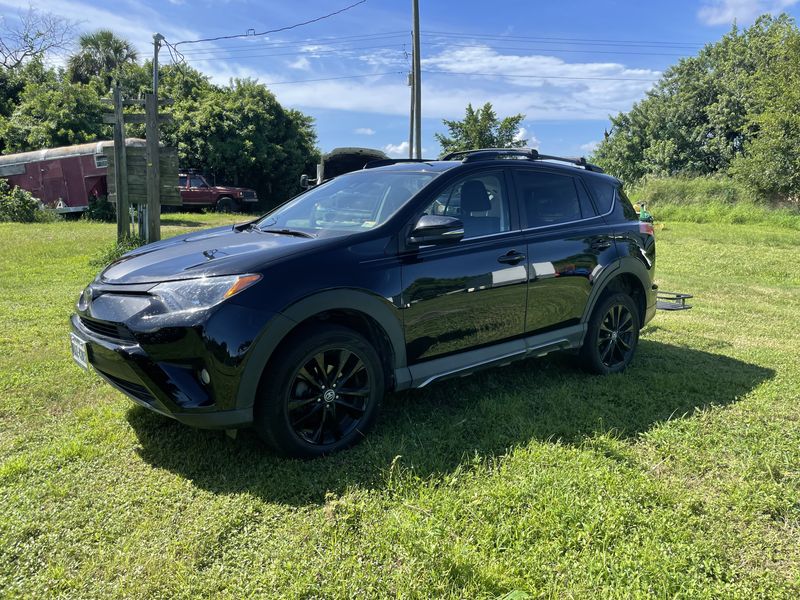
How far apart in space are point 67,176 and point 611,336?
61.4 feet

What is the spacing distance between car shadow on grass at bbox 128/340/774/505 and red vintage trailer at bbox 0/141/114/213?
55.9 feet

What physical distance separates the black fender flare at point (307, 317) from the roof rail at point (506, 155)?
1372mm

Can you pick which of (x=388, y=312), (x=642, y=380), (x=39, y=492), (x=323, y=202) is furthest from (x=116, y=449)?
(x=642, y=380)

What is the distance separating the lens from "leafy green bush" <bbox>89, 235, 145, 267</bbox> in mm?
8820

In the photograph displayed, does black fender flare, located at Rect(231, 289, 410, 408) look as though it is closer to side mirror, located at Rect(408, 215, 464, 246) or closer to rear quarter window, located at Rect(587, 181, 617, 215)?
side mirror, located at Rect(408, 215, 464, 246)

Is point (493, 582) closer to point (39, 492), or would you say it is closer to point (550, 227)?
point (39, 492)

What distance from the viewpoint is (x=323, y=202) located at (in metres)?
4.03

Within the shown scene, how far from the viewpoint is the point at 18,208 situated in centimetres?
1575

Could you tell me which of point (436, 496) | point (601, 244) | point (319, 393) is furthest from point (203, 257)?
point (601, 244)

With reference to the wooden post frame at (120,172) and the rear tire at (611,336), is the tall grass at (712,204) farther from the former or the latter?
the wooden post frame at (120,172)

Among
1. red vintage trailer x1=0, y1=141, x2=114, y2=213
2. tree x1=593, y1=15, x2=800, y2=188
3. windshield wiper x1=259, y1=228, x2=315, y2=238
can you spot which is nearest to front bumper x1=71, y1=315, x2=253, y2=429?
windshield wiper x1=259, y1=228, x2=315, y2=238

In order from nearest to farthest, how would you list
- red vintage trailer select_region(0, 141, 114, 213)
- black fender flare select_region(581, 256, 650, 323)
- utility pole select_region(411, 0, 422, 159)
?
1. black fender flare select_region(581, 256, 650, 323)
2. red vintage trailer select_region(0, 141, 114, 213)
3. utility pole select_region(411, 0, 422, 159)

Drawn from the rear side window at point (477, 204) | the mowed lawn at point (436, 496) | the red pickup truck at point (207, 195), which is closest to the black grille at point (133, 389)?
the mowed lawn at point (436, 496)

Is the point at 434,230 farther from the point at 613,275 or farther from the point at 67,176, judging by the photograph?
the point at 67,176
